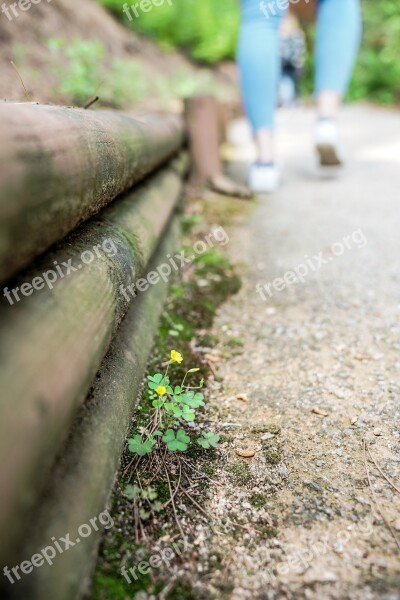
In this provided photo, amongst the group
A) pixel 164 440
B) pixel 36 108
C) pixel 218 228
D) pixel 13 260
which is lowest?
pixel 218 228

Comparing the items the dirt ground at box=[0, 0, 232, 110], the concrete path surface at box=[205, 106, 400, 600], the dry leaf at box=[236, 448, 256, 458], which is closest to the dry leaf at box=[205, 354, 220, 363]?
the concrete path surface at box=[205, 106, 400, 600]

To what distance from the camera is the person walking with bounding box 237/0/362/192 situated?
108 inches

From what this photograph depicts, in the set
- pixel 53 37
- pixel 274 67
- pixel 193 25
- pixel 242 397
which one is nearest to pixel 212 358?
pixel 242 397

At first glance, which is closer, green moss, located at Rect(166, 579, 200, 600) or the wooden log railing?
the wooden log railing

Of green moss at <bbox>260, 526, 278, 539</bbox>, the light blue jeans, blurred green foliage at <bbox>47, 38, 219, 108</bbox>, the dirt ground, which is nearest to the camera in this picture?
green moss at <bbox>260, 526, 278, 539</bbox>

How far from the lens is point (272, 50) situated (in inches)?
109

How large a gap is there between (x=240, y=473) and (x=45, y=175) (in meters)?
0.80

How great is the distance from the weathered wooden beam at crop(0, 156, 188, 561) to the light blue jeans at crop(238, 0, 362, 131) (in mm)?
2125

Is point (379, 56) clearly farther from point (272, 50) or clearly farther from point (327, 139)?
point (272, 50)

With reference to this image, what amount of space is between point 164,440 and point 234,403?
324mm

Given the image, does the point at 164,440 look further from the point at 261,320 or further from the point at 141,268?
the point at 261,320

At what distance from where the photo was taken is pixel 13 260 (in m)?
0.74

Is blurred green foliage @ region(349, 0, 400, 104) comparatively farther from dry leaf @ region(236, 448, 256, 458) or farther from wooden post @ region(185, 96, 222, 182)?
dry leaf @ region(236, 448, 256, 458)

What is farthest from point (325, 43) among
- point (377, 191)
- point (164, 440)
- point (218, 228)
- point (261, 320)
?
point (164, 440)
